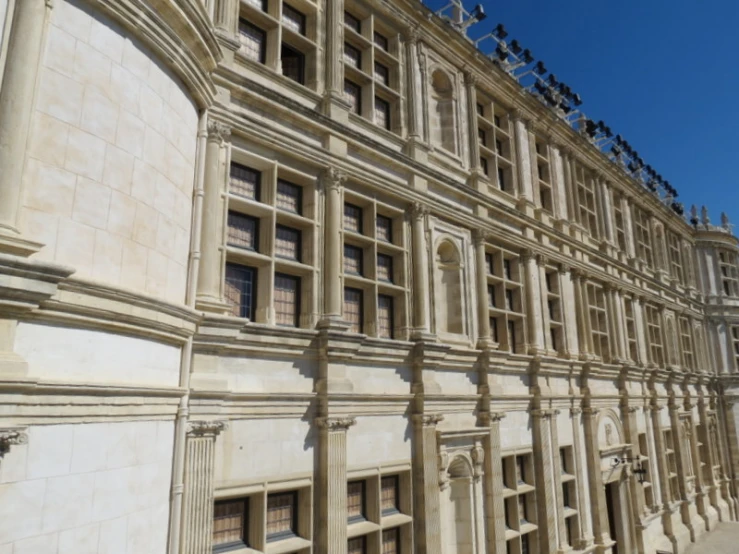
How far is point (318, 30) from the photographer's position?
42.6 feet

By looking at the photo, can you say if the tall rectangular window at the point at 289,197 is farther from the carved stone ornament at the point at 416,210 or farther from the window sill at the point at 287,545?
the window sill at the point at 287,545

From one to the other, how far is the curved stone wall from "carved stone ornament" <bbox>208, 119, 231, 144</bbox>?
1.47m

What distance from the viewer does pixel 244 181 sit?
432 inches

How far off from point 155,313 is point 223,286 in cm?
244

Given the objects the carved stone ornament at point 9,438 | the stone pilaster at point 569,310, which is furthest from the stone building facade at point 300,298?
the stone pilaster at point 569,310

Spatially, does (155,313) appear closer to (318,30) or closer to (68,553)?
(68,553)

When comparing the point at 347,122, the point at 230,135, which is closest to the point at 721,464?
the point at 347,122

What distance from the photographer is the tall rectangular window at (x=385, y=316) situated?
1339 centimetres

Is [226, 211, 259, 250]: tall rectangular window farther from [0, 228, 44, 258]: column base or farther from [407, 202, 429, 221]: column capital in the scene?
[0, 228, 44, 258]: column base

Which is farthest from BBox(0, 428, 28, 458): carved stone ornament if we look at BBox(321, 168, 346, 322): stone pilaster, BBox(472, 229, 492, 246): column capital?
BBox(472, 229, 492, 246): column capital

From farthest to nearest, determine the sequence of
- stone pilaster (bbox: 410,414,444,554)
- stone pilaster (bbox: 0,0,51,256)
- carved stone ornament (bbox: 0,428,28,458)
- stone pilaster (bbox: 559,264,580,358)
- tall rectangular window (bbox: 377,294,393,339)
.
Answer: stone pilaster (bbox: 559,264,580,358), tall rectangular window (bbox: 377,294,393,339), stone pilaster (bbox: 410,414,444,554), stone pilaster (bbox: 0,0,51,256), carved stone ornament (bbox: 0,428,28,458)

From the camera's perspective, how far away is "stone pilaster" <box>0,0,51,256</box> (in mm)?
5484

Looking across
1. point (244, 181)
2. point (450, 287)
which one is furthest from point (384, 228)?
point (244, 181)

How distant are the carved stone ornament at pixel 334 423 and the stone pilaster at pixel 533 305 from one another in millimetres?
8553
